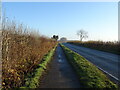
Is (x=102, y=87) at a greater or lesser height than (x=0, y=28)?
lesser

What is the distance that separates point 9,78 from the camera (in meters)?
4.49

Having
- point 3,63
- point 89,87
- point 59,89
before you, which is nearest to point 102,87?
point 89,87

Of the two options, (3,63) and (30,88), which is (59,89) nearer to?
(30,88)

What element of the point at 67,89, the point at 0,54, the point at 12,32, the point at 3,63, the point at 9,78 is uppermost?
the point at 12,32

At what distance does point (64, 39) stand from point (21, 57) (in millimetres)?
169450

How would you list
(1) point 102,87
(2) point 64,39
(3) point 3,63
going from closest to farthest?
1. (1) point 102,87
2. (3) point 3,63
3. (2) point 64,39

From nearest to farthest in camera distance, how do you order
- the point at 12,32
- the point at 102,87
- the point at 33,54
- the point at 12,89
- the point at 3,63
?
the point at 12,89 → the point at 102,87 → the point at 3,63 → the point at 12,32 → the point at 33,54

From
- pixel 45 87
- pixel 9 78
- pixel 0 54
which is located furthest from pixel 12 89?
pixel 0 54

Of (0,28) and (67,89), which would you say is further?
(0,28)

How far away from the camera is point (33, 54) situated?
815 cm

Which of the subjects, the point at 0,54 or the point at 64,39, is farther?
the point at 64,39

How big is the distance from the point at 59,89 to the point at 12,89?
1.79 metres

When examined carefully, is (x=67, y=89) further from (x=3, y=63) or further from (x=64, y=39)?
(x=64, y=39)

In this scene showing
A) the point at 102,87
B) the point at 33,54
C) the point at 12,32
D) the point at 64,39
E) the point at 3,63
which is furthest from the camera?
the point at 64,39
